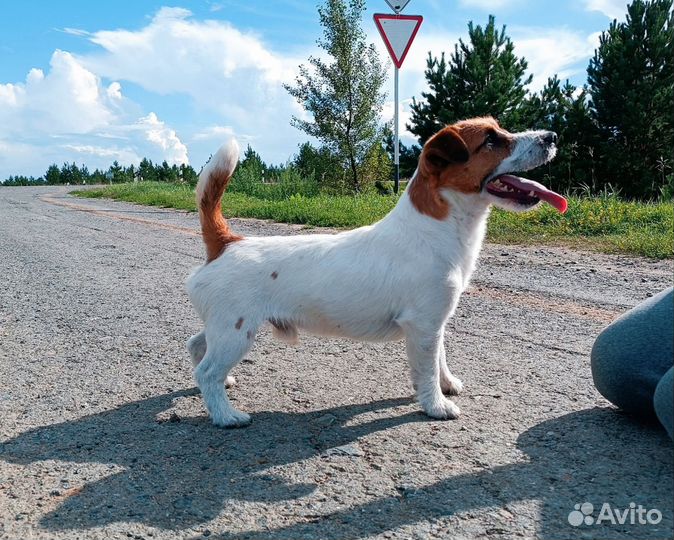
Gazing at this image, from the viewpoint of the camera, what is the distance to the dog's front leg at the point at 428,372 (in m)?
3.10

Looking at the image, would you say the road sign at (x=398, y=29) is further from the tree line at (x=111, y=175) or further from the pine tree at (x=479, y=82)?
the tree line at (x=111, y=175)

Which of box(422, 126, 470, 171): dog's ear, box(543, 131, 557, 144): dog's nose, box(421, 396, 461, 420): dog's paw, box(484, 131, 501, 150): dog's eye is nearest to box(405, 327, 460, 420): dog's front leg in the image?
box(421, 396, 461, 420): dog's paw

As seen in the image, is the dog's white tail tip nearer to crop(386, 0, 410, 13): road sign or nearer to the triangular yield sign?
the triangular yield sign

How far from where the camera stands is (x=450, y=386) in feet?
11.1

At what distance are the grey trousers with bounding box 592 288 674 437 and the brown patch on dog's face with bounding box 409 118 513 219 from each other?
3.21 ft

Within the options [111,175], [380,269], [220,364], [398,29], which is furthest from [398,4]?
[111,175]

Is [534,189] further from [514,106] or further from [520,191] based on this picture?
[514,106]

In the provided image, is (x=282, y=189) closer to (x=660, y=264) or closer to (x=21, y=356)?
(x=660, y=264)

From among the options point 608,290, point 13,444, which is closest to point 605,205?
point 608,290

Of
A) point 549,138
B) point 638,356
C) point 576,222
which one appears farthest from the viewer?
point 576,222

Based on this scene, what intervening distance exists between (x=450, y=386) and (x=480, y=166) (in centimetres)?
116

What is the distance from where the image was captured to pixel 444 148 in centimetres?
322

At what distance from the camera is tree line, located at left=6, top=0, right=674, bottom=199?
19.2 m

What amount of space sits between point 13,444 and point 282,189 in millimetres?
14326
